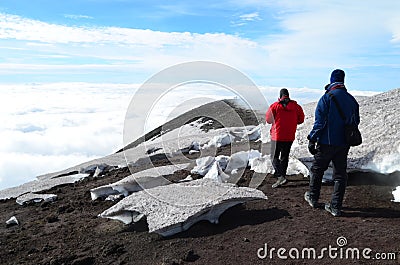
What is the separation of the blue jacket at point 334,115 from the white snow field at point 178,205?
1.53 metres

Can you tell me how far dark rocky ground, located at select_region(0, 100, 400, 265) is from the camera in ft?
19.3

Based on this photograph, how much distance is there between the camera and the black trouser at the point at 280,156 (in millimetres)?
8922

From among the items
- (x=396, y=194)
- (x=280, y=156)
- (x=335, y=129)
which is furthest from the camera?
(x=280, y=156)

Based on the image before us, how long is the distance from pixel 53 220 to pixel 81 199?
1.53m

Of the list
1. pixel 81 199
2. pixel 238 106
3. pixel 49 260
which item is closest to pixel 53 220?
pixel 81 199

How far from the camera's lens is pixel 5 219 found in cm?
937

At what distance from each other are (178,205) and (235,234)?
1.11 meters

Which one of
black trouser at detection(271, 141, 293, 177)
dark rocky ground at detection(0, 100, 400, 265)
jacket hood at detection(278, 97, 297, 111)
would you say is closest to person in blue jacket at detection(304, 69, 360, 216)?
dark rocky ground at detection(0, 100, 400, 265)

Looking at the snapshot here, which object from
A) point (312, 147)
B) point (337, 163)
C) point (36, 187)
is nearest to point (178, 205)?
point (312, 147)

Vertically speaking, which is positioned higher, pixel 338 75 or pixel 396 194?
pixel 338 75

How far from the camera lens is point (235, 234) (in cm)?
652

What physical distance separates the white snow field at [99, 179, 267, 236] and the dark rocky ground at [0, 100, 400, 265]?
0.17 m

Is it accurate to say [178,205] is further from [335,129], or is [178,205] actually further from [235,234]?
[335,129]

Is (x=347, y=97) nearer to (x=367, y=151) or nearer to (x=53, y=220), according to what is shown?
(x=367, y=151)
